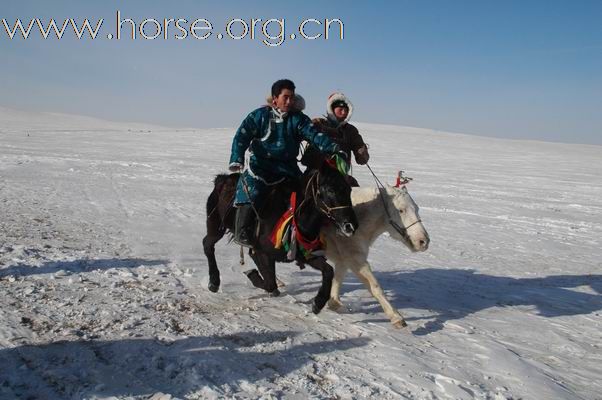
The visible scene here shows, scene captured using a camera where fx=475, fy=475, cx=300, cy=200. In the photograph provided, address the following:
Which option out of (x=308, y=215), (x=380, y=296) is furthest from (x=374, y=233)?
(x=308, y=215)

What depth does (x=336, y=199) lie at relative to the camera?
4.93 meters

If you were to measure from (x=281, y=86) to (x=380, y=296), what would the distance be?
2643 millimetres

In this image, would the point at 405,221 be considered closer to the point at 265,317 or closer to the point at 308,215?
the point at 308,215

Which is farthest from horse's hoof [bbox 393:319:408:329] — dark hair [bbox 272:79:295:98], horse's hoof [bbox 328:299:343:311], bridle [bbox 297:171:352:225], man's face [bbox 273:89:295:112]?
dark hair [bbox 272:79:295:98]

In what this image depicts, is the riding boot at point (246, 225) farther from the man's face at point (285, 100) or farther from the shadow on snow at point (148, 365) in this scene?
the shadow on snow at point (148, 365)

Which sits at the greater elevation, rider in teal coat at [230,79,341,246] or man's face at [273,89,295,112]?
man's face at [273,89,295,112]

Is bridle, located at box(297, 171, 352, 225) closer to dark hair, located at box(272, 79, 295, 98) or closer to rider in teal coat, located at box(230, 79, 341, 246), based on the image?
rider in teal coat, located at box(230, 79, 341, 246)

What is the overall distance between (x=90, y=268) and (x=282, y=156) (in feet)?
9.85

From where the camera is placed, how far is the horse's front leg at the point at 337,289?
5793 millimetres

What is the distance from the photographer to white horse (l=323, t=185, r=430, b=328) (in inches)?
217

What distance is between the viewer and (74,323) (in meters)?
4.41

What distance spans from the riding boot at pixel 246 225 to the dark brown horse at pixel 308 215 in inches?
3.9

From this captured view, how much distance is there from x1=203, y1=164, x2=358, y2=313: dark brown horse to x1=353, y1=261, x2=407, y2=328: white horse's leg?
0.53 m

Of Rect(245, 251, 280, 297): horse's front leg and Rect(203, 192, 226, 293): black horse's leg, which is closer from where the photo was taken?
Rect(245, 251, 280, 297): horse's front leg
